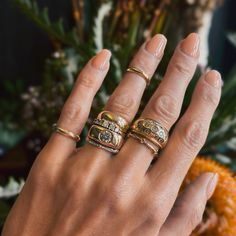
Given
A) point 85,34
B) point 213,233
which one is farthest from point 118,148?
point 85,34

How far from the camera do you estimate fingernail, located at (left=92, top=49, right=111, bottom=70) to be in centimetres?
48

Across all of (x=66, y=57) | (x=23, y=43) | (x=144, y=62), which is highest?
(x=144, y=62)

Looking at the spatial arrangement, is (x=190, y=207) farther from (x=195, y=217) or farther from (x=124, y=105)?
(x=124, y=105)

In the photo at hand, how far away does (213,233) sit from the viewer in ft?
1.67

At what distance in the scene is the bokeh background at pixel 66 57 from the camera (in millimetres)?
646

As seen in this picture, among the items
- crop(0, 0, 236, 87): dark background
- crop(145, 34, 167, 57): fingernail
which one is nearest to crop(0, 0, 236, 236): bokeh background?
crop(0, 0, 236, 87): dark background

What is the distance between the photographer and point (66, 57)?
2.82ft

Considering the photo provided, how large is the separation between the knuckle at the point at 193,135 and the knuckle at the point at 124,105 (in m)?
0.06

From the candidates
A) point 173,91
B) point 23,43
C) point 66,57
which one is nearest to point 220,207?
point 173,91

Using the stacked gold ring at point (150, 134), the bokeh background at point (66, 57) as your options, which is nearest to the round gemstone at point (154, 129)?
the stacked gold ring at point (150, 134)

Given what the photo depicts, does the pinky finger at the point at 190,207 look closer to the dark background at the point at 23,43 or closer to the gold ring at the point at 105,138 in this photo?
the gold ring at the point at 105,138

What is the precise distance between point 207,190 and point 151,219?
0.26 feet

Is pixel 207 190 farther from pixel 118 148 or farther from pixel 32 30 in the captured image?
pixel 32 30

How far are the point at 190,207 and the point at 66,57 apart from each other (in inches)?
18.1
